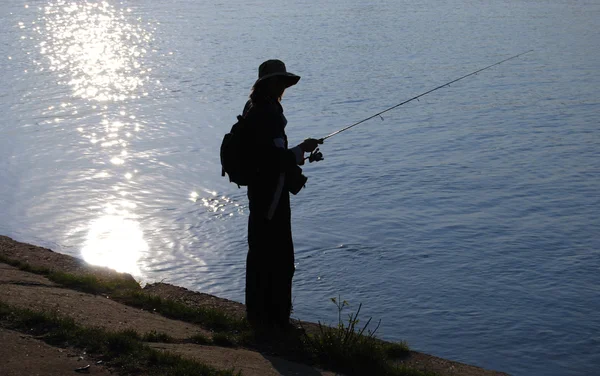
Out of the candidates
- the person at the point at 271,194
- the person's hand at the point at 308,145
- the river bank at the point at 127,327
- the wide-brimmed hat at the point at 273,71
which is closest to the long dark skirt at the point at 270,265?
the person at the point at 271,194

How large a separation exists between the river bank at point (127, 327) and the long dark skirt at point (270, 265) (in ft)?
0.68

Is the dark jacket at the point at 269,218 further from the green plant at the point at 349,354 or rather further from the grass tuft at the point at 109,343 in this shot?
the grass tuft at the point at 109,343

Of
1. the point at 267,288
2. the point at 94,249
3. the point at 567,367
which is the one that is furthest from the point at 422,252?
the point at 267,288

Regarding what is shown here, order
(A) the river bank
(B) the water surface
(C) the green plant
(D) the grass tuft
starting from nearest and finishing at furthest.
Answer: (D) the grass tuft < (A) the river bank < (C) the green plant < (B) the water surface

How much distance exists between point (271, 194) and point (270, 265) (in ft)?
1.60

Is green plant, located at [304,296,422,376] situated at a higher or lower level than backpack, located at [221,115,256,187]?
lower

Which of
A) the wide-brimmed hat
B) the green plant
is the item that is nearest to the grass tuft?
the green plant

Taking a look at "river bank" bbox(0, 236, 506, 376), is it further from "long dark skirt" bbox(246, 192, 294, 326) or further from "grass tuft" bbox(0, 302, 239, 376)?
"long dark skirt" bbox(246, 192, 294, 326)

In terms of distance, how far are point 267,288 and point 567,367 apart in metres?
3.00

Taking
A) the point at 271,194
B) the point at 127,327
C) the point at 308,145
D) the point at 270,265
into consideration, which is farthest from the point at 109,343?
the point at 308,145

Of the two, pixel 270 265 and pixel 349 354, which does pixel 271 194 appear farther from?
pixel 349 354

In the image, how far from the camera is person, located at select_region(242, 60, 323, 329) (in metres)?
5.24

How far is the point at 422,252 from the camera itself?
966 centimetres

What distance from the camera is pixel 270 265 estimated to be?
5488 mm
